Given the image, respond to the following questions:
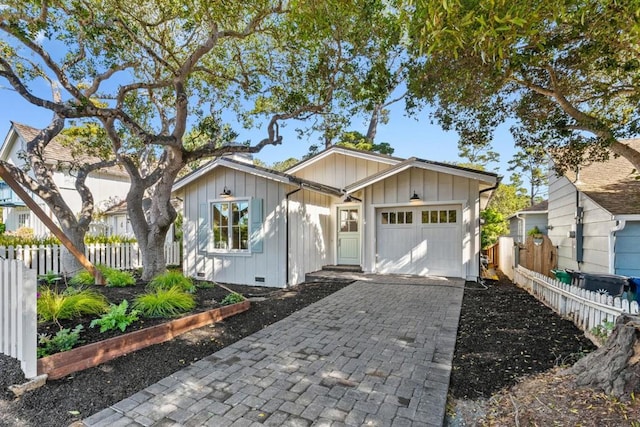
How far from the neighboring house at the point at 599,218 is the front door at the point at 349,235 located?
6.10 metres

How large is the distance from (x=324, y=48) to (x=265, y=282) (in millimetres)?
6143

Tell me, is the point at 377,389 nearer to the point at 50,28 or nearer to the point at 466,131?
the point at 466,131

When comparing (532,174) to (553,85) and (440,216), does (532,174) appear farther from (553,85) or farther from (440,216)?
(553,85)

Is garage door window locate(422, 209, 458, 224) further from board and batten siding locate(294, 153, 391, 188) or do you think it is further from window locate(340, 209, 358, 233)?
board and batten siding locate(294, 153, 391, 188)

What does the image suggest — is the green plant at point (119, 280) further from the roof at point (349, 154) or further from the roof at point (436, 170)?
the roof at point (349, 154)

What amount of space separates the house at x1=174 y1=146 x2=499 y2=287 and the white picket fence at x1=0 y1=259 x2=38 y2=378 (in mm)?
5529

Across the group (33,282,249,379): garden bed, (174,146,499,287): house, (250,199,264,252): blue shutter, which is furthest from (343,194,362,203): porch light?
(33,282,249,379): garden bed

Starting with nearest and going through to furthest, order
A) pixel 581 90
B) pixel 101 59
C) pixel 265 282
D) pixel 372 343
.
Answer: pixel 372 343 < pixel 581 90 < pixel 101 59 < pixel 265 282

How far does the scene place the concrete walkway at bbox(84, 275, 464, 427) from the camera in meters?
2.49

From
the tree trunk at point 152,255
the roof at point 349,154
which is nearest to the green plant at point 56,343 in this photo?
the tree trunk at point 152,255

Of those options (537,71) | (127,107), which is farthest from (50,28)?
(537,71)

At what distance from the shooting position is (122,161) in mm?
7277

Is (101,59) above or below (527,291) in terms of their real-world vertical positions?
above

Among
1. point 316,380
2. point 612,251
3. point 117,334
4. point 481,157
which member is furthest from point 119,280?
point 481,157
